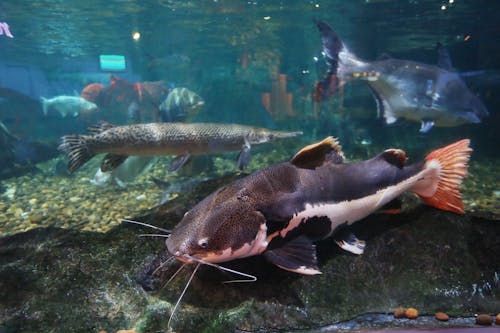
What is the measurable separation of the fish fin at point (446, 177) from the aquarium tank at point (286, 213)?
2 cm

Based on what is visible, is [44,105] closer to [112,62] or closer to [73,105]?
[73,105]

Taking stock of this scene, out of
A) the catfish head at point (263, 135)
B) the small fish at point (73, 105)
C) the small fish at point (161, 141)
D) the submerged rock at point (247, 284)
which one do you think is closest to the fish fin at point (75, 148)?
the small fish at point (161, 141)

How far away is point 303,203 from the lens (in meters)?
2.48

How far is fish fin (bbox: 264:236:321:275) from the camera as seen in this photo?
2.24m

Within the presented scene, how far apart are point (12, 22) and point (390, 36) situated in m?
23.6

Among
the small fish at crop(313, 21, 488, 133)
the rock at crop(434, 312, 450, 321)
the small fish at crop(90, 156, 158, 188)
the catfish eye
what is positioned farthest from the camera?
the small fish at crop(90, 156, 158, 188)

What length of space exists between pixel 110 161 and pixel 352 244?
4.08 metres

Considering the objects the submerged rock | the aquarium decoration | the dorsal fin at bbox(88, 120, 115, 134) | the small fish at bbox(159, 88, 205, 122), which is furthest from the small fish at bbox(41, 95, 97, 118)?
the aquarium decoration

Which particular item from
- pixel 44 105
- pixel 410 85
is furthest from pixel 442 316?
pixel 44 105

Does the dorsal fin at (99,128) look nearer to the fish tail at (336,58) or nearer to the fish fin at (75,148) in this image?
the fish fin at (75,148)

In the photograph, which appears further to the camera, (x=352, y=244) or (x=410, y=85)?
(x=410, y=85)

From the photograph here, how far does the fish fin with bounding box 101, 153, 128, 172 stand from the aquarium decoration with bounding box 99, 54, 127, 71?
31.1m

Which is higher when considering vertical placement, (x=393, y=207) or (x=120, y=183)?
(x=393, y=207)

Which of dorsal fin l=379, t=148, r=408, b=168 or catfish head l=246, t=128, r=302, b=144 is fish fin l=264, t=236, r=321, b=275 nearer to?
dorsal fin l=379, t=148, r=408, b=168
